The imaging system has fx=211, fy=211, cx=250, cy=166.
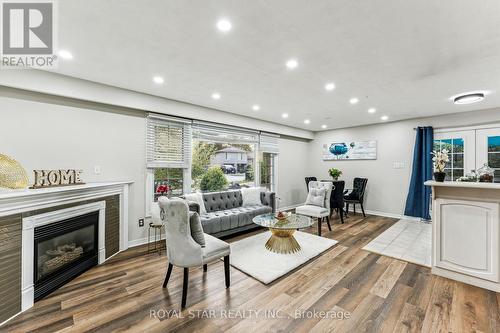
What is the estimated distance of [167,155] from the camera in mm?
4094

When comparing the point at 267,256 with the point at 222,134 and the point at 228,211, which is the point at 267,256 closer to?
the point at 228,211

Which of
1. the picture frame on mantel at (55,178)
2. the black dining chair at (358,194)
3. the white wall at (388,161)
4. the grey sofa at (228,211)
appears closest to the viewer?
the picture frame on mantel at (55,178)

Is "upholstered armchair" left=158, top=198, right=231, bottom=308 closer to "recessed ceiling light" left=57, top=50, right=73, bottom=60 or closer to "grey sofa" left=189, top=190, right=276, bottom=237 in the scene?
"grey sofa" left=189, top=190, right=276, bottom=237

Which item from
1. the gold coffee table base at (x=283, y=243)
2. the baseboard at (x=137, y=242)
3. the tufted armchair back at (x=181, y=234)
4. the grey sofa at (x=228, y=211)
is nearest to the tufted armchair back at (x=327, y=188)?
the grey sofa at (x=228, y=211)

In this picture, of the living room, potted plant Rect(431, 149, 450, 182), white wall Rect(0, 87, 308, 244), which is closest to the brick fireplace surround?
the living room

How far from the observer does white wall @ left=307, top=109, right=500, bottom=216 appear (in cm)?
530

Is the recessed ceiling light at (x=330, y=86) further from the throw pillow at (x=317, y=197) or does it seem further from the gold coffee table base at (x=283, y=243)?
the gold coffee table base at (x=283, y=243)

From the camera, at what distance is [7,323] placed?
1870 millimetres

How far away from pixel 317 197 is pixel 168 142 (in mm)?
3287

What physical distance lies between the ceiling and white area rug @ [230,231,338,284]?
263 cm

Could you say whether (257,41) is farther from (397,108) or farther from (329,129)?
(329,129)

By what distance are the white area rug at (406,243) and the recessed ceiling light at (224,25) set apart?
3.75 metres

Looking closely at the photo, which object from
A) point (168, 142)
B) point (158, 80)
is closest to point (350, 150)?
point (168, 142)

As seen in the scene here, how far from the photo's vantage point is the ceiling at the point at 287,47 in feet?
5.60
